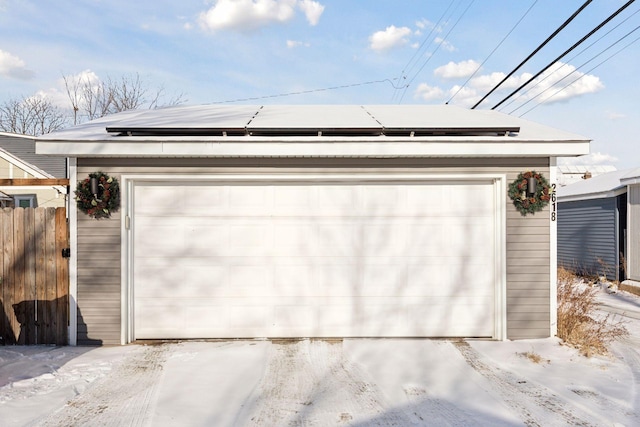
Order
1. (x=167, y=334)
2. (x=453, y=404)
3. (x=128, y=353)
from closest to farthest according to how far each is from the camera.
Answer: (x=453, y=404) → (x=128, y=353) → (x=167, y=334)

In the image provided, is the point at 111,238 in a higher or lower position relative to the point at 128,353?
higher

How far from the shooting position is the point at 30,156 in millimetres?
14719

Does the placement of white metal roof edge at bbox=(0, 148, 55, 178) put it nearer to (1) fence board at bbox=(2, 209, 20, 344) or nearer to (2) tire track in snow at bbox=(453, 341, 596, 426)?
(1) fence board at bbox=(2, 209, 20, 344)

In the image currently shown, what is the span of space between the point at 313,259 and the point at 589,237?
10.9 metres

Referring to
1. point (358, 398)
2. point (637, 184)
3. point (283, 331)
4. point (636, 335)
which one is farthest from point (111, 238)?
point (637, 184)

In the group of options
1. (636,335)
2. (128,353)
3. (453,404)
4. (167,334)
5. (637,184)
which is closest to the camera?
(453,404)

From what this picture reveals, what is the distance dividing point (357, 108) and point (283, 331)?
464cm

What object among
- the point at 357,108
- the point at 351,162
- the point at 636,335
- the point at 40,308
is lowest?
the point at 636,335

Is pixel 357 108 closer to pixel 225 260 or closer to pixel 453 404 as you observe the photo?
pixel 225 260

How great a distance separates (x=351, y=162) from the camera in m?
5.41

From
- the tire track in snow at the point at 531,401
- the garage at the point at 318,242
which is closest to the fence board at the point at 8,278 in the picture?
the garage at the point at 318,242

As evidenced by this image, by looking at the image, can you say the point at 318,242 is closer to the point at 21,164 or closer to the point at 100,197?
the point at 100,197

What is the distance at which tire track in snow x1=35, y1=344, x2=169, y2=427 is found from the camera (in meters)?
3.39

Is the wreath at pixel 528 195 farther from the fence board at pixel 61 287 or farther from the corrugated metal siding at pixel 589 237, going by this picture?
the corrugated metal siding at pixel 589 237
